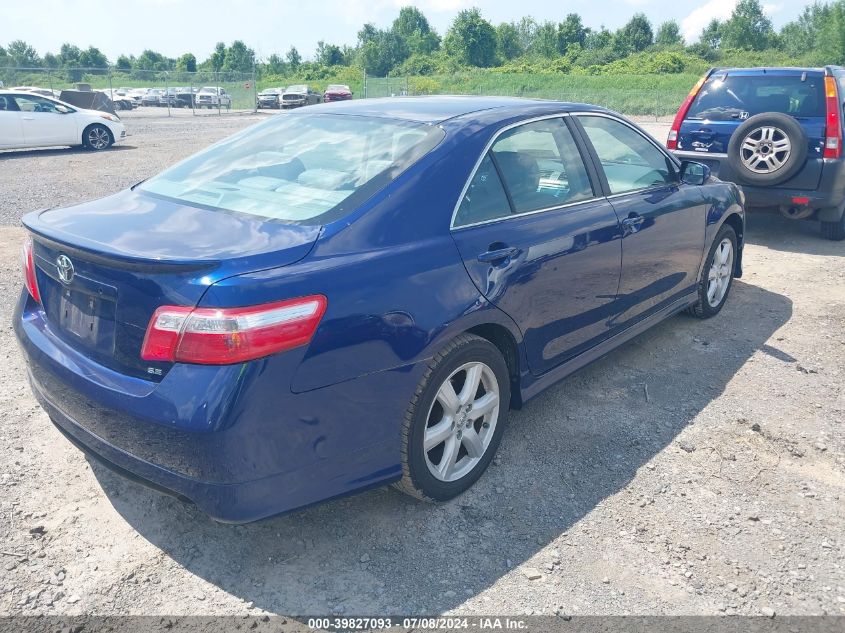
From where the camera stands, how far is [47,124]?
15.5 m

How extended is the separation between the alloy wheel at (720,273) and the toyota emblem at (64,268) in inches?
168

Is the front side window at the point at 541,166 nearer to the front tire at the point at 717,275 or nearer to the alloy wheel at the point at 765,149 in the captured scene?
the front tire at the point at 717,275

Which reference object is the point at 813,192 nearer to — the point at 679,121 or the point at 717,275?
the point at 679,121

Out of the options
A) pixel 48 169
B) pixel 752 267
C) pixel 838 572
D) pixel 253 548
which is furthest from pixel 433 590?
pixel 48 169

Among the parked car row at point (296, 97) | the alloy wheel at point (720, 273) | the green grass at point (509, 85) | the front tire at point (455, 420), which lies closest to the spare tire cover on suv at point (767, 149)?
the alloy wheel at point (720, 273)

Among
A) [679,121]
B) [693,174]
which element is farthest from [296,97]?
[693,174]

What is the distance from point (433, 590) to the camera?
8.73 feet

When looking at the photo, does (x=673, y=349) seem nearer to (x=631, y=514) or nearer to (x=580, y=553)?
(x=631, y=514)

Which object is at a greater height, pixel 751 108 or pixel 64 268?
pixel 751 108

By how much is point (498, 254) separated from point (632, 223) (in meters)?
1.29

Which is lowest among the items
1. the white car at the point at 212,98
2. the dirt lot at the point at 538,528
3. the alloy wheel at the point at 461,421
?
the dirt lot at the point at 538,528

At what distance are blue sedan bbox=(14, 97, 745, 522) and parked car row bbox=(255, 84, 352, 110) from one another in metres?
39.0

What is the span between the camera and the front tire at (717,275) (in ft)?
17.2

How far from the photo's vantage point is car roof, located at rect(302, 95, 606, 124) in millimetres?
3498
